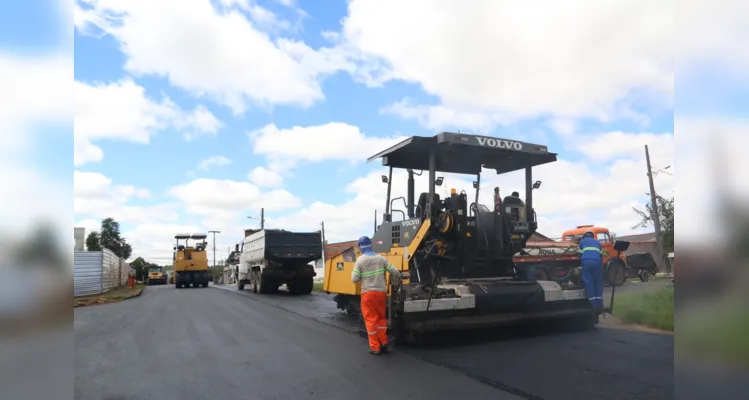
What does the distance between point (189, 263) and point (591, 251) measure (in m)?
27.6

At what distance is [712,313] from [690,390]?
324 millimetres

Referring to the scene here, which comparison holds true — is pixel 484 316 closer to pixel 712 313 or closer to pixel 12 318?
pixel 712 313

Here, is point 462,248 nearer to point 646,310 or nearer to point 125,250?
point 646,310

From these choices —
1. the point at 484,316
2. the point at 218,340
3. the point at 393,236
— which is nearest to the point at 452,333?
the point at 484,316

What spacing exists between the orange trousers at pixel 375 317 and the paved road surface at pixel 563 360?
1.42 feet

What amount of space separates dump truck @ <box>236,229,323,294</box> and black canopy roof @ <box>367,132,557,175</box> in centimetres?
1170

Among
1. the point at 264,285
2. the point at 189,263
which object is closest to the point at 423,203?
the point at 264,285

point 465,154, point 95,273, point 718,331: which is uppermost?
point 465,154

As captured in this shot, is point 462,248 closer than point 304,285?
Yes

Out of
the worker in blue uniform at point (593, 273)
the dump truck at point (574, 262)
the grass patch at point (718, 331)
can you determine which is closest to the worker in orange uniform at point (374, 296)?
the dump truck at point (574, 262)

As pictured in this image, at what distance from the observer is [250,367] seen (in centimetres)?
575

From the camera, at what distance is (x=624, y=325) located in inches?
323

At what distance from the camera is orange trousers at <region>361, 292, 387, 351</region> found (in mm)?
6438

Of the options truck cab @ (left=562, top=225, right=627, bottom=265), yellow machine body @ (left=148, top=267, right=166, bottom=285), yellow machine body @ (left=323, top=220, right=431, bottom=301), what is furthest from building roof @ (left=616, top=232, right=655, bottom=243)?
yellow machine body @ (left=148, top=267, right=166, bottom=285)
